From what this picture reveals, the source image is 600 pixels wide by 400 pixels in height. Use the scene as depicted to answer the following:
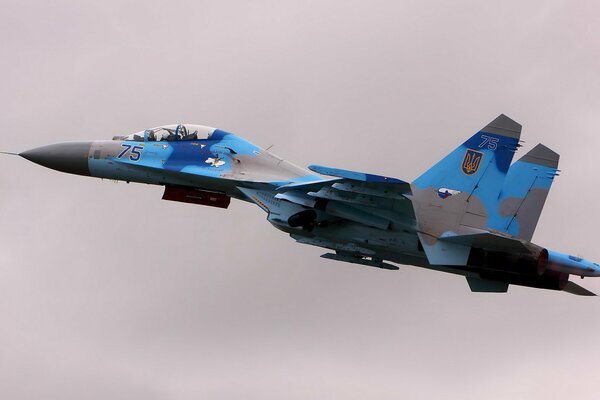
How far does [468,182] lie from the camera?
2638cm

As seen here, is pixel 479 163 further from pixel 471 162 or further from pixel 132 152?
pixel 132 152

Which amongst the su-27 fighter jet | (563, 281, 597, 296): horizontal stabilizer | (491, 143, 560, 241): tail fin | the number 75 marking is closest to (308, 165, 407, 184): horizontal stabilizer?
the su-27 fighter jet

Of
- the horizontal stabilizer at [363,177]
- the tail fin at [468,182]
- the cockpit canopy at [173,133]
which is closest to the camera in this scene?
the horizontal stabilizer at [363,177]

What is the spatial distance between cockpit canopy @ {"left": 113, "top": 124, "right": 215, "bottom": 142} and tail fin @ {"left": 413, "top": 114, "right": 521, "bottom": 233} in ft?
18.0

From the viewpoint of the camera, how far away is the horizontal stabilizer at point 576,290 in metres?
26.7

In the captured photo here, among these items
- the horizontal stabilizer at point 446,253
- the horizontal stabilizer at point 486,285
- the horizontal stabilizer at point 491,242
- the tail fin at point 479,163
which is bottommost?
the horizontal stabilizer at point 486,285

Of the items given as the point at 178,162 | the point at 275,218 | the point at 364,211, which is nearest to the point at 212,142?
the point at 178,162

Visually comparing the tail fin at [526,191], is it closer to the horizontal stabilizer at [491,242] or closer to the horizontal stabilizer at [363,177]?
the horizontal stabilizer at [491,242]

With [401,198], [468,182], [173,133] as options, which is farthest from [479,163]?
[173,133]

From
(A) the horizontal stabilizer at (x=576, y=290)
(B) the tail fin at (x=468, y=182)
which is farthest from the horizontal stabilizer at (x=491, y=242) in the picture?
(A) the horizontal stabilizer at (x=576, y=290)

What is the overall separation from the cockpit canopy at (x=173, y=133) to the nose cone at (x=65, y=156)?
1.13m

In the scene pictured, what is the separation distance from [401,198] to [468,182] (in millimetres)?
2051

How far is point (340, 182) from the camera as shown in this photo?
25125 millimetres

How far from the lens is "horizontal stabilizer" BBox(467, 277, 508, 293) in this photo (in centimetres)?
2677
